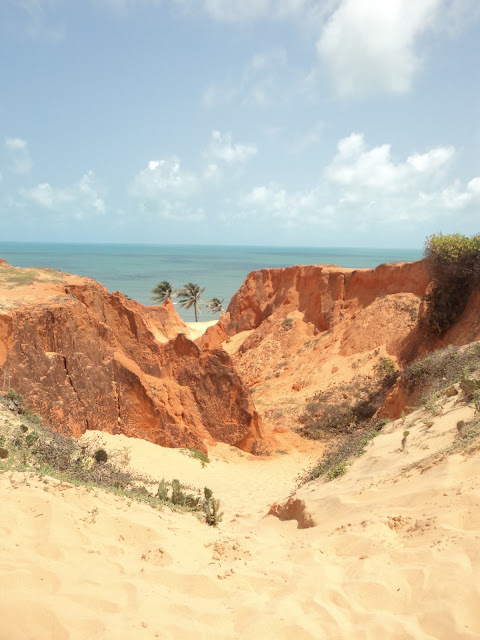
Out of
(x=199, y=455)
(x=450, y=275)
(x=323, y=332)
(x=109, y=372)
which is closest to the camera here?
(x=109, y=372)

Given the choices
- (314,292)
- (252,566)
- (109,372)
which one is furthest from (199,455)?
(314,292)

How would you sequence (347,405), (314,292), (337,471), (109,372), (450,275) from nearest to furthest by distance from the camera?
(337,471), (109,372), (347,405), (450,275), (314,292)

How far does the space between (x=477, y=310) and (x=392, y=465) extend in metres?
A: 14.1

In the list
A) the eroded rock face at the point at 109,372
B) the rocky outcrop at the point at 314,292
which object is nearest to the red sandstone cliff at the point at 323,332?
the rocky outcrop at the point at 314,292

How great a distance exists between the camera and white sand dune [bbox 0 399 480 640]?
A: 3430 mm

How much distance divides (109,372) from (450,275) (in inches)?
582

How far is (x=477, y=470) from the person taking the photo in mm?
5328

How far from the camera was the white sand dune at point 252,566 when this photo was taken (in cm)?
343

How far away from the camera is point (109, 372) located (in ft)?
38.8

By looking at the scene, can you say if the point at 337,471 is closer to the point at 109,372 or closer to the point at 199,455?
the point at 199,455

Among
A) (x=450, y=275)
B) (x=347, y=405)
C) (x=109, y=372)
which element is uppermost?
(x=450, y=275)

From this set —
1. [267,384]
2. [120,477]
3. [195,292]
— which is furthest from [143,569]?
[195,292]

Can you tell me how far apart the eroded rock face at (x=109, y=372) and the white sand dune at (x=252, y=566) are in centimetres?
526

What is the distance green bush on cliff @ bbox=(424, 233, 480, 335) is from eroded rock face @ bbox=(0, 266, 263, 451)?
387 inches
